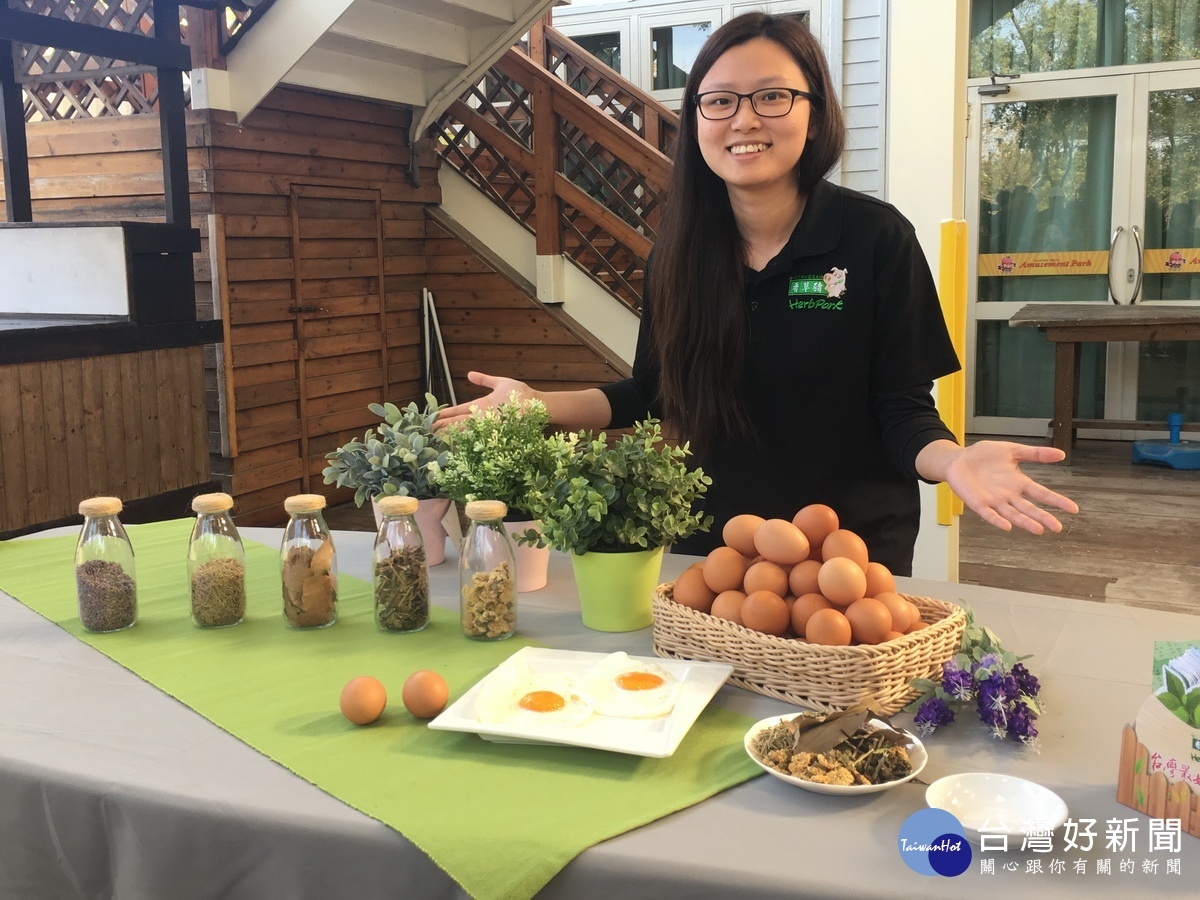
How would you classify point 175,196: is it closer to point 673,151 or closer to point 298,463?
point 298,463

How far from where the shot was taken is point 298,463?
5949 mm

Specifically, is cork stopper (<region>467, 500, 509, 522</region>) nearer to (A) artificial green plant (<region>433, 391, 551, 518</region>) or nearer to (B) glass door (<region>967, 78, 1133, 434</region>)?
(A) artificial green plant (<region>433, 391, 551, 518</region>)

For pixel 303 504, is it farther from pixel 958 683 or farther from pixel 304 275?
pixel 304 275

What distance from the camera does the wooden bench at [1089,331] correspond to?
675 centimetres

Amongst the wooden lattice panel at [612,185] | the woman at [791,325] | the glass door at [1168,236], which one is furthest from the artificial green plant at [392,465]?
the glass door at [1168,236]

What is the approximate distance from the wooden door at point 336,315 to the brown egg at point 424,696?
487cm

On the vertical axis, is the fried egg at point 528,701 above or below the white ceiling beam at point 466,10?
below

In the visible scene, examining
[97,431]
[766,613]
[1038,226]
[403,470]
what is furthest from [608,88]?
[766,613]

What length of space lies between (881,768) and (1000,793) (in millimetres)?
110

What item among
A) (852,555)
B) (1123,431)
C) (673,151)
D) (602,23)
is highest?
(602,23)

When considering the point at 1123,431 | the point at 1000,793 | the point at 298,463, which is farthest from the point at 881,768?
the point at 1123,431

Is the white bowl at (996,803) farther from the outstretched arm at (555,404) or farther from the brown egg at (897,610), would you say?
the outstretched arm at (555,404)

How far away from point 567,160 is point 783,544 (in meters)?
6.53

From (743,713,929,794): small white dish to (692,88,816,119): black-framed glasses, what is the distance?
1.03 meters
